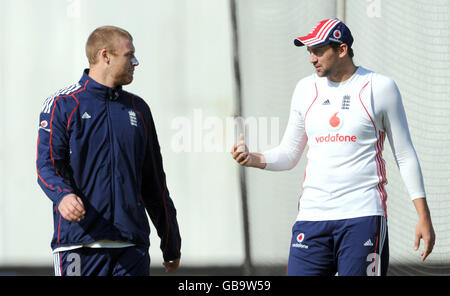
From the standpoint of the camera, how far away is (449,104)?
677 cm

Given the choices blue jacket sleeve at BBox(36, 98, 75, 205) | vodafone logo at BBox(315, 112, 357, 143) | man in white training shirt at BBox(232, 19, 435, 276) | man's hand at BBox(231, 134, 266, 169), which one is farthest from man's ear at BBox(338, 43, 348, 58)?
blue jacket sleeve at BBox(36, 98, 75, 205)

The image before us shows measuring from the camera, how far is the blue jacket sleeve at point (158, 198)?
3959 mm

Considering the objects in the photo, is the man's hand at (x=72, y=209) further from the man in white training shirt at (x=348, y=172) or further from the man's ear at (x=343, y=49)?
the man's ear at (x=343, y=49)

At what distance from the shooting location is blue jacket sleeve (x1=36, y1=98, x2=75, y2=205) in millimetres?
3568

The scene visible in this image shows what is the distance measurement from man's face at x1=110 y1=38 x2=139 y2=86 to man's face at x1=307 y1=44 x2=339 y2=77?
3.20ft

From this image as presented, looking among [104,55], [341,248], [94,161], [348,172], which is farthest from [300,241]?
[104,55]

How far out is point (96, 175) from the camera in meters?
3.66

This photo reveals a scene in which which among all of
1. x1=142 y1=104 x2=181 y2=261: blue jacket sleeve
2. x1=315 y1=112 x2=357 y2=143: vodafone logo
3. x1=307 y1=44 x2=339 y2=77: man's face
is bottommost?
x1=142 y1=104 x2=181 y2=261: blue jacket sleeve

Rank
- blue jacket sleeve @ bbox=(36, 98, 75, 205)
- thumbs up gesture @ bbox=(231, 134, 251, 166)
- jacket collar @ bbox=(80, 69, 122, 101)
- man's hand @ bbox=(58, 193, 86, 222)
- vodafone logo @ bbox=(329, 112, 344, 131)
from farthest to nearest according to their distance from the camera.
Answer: thumbs up gesture @ bbox=(231, 134, 251, 166) < vodafone logo @ bbox=(329, 112, 344, 131) < jacket collar @ bbox=(80, 69, 122, 101) < blue jacket sleeve @ bbox=(36, 98, 75, 205) < man's hand @ bbox=(58, 193, 86, 222)

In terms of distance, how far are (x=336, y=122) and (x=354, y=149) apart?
0.17m

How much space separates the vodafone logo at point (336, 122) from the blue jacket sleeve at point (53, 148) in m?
1.35

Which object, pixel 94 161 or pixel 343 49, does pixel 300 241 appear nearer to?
pixel 343 49

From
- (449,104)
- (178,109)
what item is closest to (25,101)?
(178,109)

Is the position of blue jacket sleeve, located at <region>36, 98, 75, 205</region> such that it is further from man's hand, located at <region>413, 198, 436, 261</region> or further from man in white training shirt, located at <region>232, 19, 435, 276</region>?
man's hand, located at <region>413, 198, 436, 261</region>
